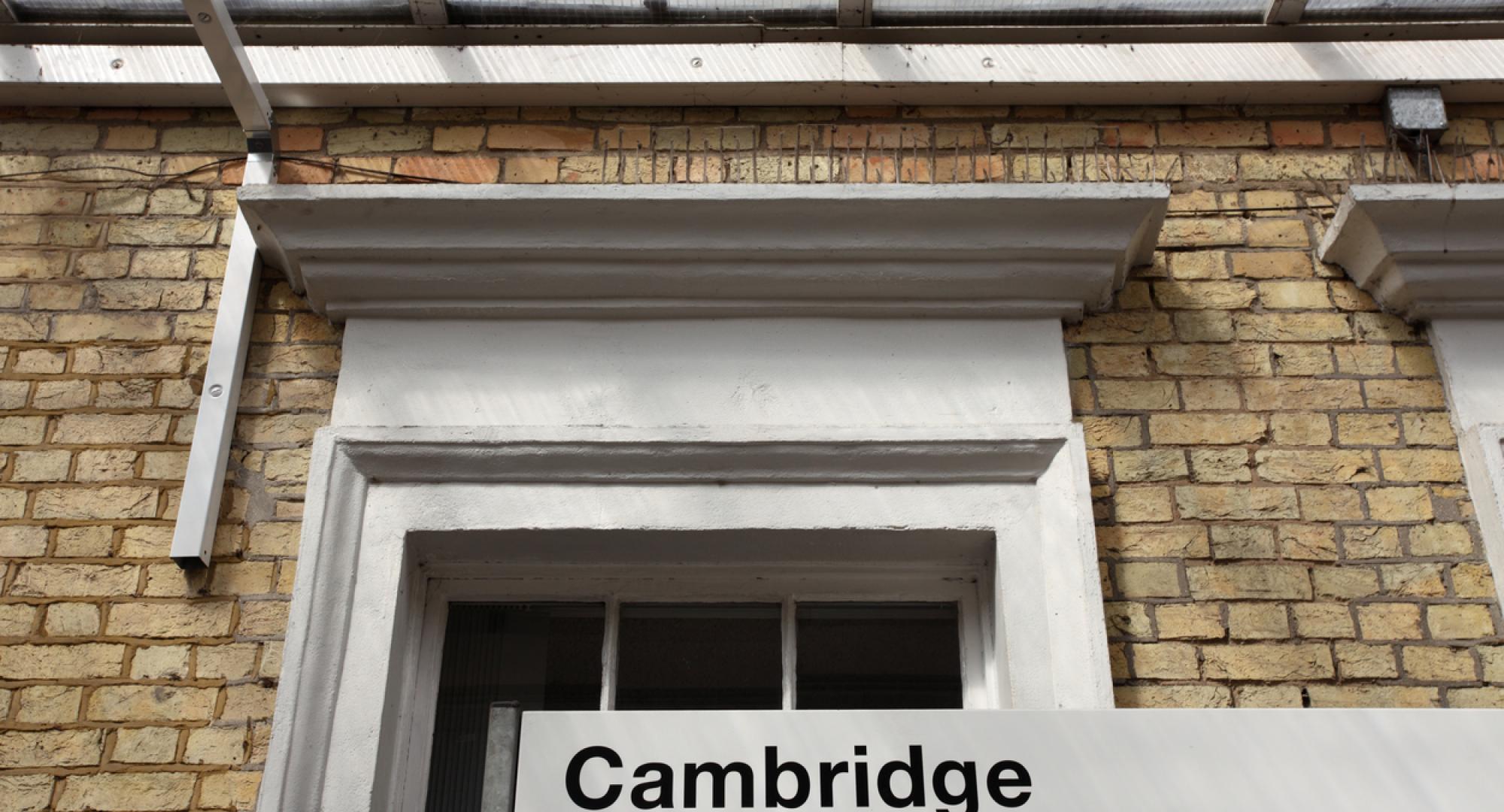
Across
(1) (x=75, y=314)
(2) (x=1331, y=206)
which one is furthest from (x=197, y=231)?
(2) (x=1331, y=206)

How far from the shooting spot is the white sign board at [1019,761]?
6.68 feet

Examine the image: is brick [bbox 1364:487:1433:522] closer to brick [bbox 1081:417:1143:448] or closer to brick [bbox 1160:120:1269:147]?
brick [bbox 1081:417:1143:448]

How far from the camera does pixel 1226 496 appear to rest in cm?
278

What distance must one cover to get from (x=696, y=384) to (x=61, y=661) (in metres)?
1.38

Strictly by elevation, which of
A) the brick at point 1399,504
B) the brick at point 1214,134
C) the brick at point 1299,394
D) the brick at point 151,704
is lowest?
the brick at point 151,704

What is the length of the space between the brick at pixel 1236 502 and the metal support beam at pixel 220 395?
198cm

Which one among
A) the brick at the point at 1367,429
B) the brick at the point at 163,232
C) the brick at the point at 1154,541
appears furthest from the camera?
the brick at the point at 163,232

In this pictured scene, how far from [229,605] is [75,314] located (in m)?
0.83

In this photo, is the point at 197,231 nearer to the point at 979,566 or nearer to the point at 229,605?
the point at 229,605

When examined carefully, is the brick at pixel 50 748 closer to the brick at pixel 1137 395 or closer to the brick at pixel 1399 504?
the brick at pixel 1137 395

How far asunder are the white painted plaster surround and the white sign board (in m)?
0.98

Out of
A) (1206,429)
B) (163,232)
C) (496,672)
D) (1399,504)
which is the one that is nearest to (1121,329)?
(1206,429)

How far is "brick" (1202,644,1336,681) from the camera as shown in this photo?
8.57 feet

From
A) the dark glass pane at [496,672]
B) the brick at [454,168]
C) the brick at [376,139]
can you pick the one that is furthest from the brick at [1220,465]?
the brick at [376,139]
